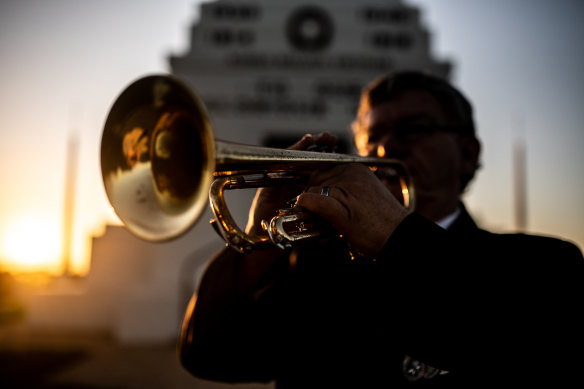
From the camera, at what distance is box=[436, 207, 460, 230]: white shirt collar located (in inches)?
76.5

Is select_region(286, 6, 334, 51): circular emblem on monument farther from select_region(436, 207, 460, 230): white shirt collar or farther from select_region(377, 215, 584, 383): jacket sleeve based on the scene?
select_region(377, 215, 584, 383): jacket sleeve

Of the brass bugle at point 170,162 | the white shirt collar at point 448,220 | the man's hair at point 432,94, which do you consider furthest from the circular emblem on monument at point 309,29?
the brass bugle at point 170,162

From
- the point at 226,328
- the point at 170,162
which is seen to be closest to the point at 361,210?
the point at 170,162

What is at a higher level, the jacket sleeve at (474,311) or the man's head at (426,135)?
the man's head at (426,135)

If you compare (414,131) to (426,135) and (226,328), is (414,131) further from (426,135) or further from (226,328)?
(226,328)

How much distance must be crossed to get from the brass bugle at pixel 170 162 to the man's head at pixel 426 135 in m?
0.74

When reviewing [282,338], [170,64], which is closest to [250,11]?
[170,64]

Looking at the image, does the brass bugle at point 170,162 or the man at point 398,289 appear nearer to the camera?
the man at point 398,289

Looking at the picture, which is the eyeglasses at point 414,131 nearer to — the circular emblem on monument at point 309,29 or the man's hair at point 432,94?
the man's hair at point 432,94

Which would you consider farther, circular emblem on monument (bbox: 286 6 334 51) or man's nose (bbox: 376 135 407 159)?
circular emblem on monument (bbox: 286 6 334 51)

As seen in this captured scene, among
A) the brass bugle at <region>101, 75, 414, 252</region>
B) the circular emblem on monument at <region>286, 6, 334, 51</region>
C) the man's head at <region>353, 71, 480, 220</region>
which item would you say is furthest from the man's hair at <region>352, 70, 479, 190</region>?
the circular emblem on monument at <region>286, 6, 334, 51</region>

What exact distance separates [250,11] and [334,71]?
3263 millimetres

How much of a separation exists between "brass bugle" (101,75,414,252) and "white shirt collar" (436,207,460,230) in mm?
803

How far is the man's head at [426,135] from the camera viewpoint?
2031mm
